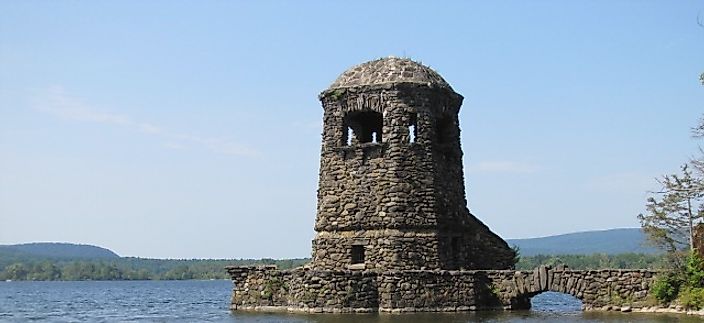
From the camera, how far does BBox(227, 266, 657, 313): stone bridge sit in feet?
86.1

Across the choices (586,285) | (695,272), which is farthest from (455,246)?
(695,272)

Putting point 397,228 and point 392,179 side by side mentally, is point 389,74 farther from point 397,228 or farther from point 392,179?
point 397,228

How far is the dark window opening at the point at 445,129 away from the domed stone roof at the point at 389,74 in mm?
1092

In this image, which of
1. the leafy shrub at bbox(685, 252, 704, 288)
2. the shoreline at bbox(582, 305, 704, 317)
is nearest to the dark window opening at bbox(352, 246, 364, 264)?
the shoreline at bbox(582, 305, 704, 317)

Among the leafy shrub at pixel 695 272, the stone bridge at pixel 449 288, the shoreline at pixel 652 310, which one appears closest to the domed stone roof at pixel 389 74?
the stone bridge at pixel 449 288

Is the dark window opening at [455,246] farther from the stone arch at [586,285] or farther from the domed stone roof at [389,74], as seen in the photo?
the domed stone roof at [389,74]

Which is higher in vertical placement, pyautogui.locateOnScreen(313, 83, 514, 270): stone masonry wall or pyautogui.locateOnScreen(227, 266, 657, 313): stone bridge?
pyautogui.locateOnScreen(313, 83, 514, 270): stone masonry wall

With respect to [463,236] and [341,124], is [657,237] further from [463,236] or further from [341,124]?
[341,124]

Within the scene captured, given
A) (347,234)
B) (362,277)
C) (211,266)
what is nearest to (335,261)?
(347,234)

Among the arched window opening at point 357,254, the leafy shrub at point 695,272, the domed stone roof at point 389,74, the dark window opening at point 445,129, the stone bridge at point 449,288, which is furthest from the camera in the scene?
the dark window opening at point 445,129

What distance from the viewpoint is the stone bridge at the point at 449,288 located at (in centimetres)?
2623

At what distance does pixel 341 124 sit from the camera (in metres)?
30.0

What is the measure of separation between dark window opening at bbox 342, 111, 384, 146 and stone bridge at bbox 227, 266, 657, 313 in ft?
16.5

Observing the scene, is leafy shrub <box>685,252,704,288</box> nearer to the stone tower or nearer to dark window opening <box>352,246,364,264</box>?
the stone tower
